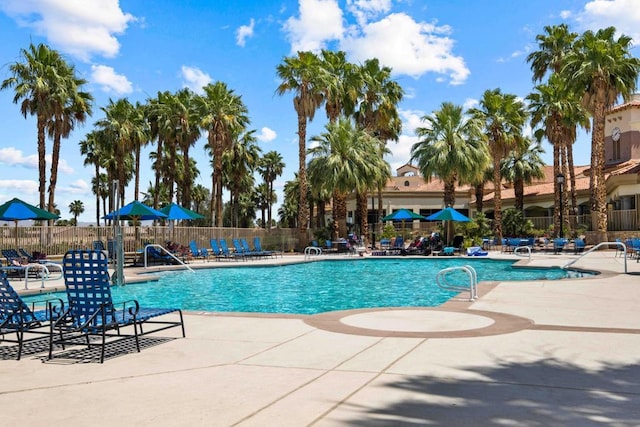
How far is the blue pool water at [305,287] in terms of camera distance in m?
13.8

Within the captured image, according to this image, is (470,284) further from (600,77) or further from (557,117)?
(557,117)

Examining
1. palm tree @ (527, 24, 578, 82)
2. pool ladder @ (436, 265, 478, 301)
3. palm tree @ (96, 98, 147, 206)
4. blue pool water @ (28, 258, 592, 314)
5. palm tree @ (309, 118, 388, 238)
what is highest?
palm tree @ (527, 24, 578, 82)

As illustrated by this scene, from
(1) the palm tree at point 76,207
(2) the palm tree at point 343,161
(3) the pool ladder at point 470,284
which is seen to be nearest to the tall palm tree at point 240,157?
(2) the palm tree at point 343,161

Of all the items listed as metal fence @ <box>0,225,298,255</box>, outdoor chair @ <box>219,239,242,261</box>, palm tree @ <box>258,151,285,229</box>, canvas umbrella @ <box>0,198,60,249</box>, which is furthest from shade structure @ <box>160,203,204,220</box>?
palm tree @ <box>258,151,285,229</box>

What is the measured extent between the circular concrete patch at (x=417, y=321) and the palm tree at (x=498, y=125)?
29.5 meters

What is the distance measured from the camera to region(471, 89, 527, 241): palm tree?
3778cm

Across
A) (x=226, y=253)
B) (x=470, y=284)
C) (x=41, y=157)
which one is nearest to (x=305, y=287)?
(x=470, y=284)

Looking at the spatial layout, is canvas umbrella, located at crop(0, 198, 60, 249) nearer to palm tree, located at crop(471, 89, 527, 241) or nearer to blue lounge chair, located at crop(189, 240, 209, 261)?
blue lounge chair, located at crop(189, 240, 209, 261)

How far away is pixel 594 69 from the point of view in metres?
30.5

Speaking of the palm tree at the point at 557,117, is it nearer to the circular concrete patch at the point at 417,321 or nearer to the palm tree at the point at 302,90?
the palm tree at the point at 302,90

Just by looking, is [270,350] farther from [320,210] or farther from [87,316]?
[320,210]

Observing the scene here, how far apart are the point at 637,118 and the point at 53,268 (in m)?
44.4

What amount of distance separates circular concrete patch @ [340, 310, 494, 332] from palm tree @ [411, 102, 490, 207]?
25.9 metres

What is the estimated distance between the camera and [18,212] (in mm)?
21281
